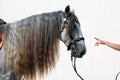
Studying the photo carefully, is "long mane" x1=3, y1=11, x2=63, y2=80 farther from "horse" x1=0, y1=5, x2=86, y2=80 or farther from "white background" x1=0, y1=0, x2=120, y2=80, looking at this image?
"white background" x1=0, y1=0, x2=120, y2=80

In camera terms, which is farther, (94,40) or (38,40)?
(94,40)

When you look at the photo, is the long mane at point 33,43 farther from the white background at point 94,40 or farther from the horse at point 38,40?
the white background at point 94,40

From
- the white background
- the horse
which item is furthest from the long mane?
the white background

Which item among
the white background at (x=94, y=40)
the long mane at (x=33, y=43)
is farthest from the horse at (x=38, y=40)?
the white background at (x=94, y=40)

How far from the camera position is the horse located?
1.06m

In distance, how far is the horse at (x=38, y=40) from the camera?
1.06 m

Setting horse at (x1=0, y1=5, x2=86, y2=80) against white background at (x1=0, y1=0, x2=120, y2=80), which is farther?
white background at (x1=0, y1=0, x2=120, y2=80)

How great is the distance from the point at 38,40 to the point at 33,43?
0.06ft

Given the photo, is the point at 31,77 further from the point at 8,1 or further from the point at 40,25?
the point at 8,1

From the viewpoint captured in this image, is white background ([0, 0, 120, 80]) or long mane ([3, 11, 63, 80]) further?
white background ([0, 0, 120, 80])

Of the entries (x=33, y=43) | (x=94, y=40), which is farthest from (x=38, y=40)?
(x=94, y=40)

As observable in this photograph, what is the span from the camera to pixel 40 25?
108 centimetres

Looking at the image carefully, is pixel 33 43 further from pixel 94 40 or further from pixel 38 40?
pixel 94 40

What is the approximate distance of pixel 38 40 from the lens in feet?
3.52
